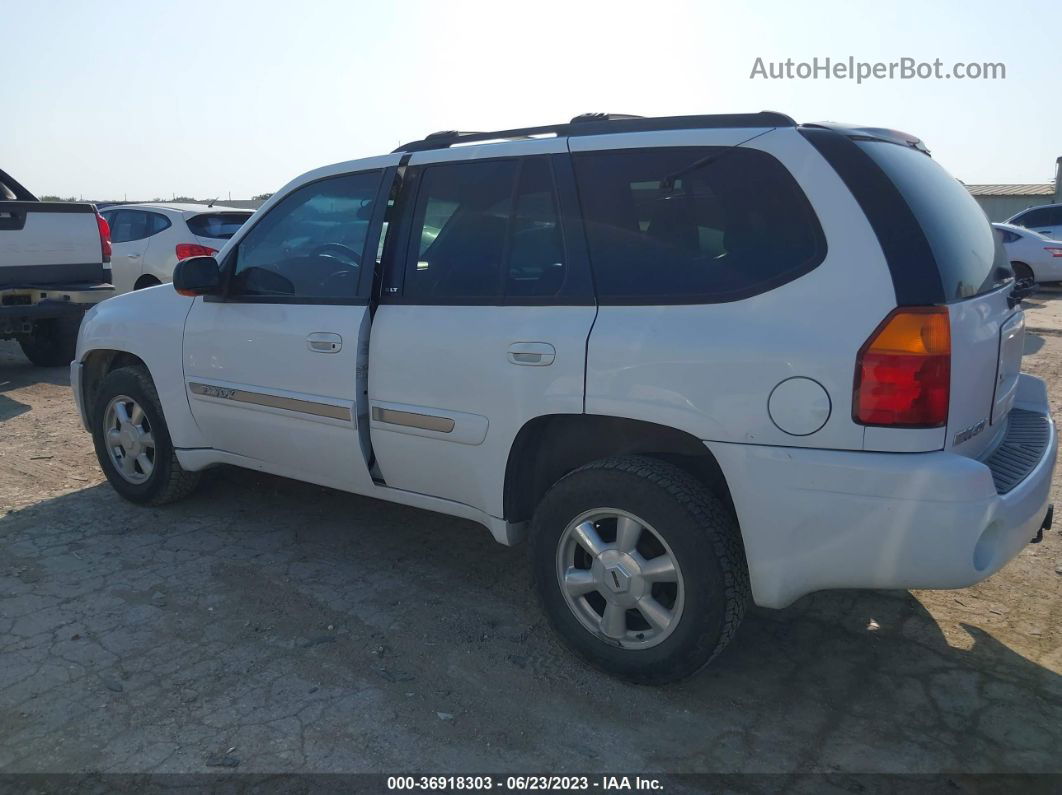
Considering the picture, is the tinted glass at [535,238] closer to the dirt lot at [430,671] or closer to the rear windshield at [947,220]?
the rear windshield at [947,220]

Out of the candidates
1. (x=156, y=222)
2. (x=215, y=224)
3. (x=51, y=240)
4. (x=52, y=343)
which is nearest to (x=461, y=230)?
(x=51, y=240)

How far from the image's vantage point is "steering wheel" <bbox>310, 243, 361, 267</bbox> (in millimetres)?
4129

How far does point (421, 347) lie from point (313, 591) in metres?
1.28

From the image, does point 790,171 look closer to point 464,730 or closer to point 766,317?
point 766,317

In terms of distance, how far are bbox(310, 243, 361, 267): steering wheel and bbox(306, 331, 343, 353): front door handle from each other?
346 mm

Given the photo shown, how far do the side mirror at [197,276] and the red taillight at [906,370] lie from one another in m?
3.13

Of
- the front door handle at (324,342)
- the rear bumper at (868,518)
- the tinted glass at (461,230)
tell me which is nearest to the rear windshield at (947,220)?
the rear bumper at (868,518)

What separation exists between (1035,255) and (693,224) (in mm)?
15455

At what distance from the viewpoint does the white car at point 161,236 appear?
36.6 ft

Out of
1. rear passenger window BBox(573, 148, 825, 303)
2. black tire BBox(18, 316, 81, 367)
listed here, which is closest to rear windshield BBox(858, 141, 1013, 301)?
rear passenger window BBox(573, 148, 825, 303)

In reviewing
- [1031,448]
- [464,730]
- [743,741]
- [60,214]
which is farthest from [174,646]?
[60,214]

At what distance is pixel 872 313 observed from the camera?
274 centimetres

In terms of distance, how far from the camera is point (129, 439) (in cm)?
516

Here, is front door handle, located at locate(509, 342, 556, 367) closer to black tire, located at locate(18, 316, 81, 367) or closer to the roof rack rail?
the roof rack rail
